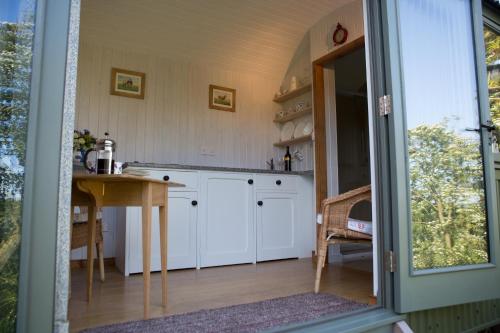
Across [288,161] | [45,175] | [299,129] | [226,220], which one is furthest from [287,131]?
[45,175]

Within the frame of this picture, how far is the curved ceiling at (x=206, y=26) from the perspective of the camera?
3.55 m

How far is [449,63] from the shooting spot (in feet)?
7.13

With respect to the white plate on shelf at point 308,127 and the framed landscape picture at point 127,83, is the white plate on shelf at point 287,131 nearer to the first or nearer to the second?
the white plate on shelf at point 308,127

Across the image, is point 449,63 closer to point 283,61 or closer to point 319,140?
point 319,140

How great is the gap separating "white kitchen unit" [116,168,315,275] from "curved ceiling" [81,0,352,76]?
167 cm

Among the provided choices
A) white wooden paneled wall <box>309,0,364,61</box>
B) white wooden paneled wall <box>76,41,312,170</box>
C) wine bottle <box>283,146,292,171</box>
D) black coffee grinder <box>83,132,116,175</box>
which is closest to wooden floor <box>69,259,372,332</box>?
black coffee grinder <box>83,132,116,175</box>

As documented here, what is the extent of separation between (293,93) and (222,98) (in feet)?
3.03

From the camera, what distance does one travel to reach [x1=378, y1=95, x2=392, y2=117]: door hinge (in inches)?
71.6

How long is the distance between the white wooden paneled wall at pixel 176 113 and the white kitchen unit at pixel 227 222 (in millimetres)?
735

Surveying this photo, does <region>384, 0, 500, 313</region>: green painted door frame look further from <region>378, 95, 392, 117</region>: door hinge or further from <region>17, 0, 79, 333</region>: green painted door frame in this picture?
<region>17, 0, 79, 333</region>: green painted door frame

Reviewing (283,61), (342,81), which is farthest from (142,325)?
(342,81)

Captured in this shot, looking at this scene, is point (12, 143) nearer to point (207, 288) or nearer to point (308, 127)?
point (207, 288)

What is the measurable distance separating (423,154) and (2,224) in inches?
74.9

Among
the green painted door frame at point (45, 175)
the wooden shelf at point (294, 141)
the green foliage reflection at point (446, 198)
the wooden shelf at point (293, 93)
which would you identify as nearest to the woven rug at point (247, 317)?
the green foliage reflection at point (446, 198)
